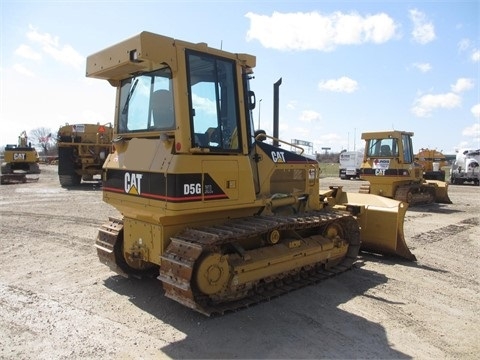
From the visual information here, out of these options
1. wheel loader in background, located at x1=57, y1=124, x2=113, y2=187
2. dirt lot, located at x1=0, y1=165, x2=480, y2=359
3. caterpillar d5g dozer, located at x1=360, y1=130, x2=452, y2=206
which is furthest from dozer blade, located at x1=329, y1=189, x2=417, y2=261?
wheel loader in background, located at x1=57, y1=124, x2=113, y2=187

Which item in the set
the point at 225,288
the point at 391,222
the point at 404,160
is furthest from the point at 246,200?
the point at 404,160

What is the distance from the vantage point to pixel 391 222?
723 cm

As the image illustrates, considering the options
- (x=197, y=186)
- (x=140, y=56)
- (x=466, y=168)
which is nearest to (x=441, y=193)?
(x=466, y=168)

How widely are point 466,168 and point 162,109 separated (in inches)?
1093

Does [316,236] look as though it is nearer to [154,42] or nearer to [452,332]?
[452,332]

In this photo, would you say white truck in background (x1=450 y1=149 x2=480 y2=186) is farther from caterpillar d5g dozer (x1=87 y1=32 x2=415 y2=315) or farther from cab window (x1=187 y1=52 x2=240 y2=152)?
cab window (x1=187 y1=52 x2=240 y2=152)

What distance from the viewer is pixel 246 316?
4738mm

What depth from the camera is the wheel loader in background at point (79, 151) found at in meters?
19.0

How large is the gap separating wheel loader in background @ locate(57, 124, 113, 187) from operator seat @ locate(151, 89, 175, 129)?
1463 centimetres

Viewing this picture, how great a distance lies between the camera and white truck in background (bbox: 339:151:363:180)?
1309 inches

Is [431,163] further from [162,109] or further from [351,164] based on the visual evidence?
[162,109]

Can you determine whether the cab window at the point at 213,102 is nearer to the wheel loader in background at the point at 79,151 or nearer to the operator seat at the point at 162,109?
the operator seat at the point at 162,109

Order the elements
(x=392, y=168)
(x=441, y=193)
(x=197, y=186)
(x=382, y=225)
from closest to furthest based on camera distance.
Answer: (x=197, y=186) < (x=382, y=225) < (x=392, y=168) < (x=441, y=193)

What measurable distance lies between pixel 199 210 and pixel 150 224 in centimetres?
78
